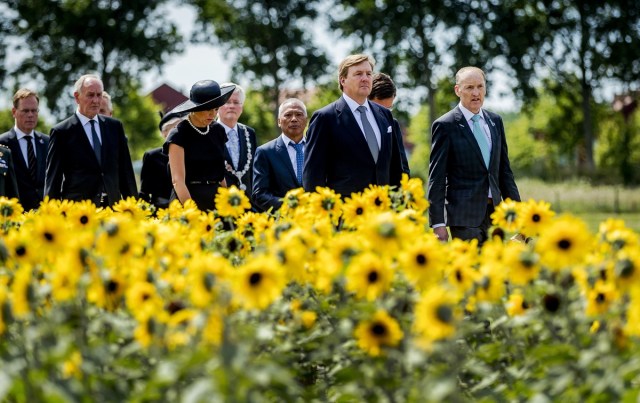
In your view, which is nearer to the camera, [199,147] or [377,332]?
[377,332]

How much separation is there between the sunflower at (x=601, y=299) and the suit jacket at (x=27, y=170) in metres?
6.32

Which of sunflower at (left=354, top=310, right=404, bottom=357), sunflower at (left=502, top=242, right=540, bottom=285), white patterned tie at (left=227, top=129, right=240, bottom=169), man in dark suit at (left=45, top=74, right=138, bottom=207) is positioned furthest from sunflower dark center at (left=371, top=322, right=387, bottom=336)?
white patterned tie at (left=227, top=129, right=240, bottom=169)

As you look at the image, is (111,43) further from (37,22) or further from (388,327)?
(388,327)

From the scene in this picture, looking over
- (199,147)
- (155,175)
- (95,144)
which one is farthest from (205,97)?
(155,175)

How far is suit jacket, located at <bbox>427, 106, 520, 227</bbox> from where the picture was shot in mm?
6988

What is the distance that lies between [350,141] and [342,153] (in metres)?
0.10

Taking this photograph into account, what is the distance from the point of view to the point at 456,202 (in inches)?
277

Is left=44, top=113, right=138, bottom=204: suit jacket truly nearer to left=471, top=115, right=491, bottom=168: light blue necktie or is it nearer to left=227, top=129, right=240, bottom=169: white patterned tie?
left=227, top=129, right=240, bottom=169: white patterned tie

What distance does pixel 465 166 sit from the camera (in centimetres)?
704

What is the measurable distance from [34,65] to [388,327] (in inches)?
1530

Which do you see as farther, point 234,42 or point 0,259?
point 234,42

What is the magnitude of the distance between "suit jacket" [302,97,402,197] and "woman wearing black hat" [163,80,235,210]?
743 millimetres

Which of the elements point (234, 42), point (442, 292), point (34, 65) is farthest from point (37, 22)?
point (442, 292)

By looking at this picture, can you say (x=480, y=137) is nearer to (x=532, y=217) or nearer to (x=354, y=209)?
(x=354, y=209)
